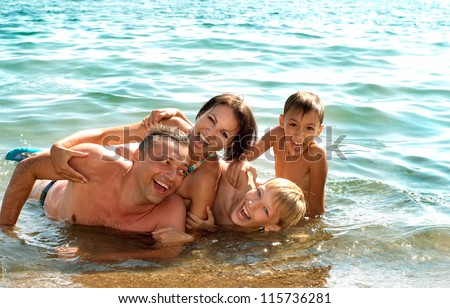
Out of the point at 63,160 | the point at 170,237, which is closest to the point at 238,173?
the point at 170,237

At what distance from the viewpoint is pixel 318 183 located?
19.5 feet

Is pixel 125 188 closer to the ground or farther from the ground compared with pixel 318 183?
farther from the ground

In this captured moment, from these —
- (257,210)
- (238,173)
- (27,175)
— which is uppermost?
(27,175)

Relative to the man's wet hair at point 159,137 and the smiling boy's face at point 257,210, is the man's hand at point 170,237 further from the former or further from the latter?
the man's wet hair at point 159,137

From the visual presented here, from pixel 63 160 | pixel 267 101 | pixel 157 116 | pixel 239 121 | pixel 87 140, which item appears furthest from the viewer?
pixel 267 101

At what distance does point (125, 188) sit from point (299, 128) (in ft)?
5.50

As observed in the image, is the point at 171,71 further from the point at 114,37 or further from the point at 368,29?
the point at 368,29

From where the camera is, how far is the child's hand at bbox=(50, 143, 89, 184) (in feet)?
15.6

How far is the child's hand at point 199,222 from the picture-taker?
17.3 ft

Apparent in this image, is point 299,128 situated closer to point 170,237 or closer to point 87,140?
point 170,237

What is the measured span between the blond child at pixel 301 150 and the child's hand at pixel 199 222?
357 millimetres

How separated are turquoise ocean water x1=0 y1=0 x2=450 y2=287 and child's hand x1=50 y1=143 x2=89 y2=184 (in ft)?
1.71

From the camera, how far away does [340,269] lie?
463 centimetres

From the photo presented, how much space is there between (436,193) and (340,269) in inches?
90.9
